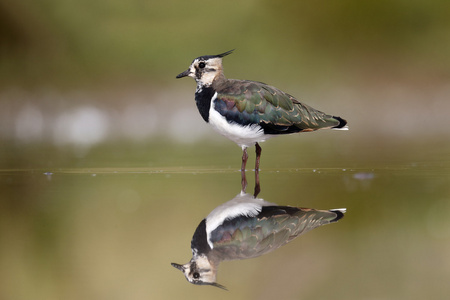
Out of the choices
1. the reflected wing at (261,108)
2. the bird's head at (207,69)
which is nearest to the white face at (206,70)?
the bird's head at (207,69)

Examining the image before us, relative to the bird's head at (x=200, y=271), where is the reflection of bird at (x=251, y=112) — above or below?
above

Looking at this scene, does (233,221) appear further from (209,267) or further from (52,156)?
(52,156)

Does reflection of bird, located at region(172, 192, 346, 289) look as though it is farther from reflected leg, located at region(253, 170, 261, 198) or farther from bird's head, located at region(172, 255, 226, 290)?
reflected leg, located at region(253, 170, 261, 198)

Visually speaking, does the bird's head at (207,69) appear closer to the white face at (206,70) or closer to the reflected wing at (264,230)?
the white face at (206,70)

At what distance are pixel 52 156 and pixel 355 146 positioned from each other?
4.77m

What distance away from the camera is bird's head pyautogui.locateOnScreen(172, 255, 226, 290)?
160 inches

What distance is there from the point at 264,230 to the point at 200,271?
902 mm

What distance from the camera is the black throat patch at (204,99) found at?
776cm

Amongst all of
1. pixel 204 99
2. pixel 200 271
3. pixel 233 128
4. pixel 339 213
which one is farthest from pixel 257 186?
pixel 200 271

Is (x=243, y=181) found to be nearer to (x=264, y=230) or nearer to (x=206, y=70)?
(x=206, y=70)

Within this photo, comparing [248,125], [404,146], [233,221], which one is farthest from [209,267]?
[404,146]

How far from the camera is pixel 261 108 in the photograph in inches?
299

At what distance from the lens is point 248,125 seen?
7.61 m

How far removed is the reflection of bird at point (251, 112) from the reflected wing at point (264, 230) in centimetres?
202
